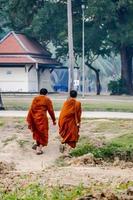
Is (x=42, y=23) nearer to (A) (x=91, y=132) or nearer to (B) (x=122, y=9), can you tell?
(B) (x=122, y=9)

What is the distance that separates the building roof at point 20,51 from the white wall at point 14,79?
969 mm

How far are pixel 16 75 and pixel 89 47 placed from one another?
5991 millimetres

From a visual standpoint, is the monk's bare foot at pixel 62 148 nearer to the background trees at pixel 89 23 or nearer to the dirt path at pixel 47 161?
the dirt path at pixel 47 161

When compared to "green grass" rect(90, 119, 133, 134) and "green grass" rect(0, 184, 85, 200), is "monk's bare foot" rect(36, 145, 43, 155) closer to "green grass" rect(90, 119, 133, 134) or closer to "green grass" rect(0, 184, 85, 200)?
"green grass" rect(90, 119, 133, 134)

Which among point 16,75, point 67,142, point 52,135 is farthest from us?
point 16,75

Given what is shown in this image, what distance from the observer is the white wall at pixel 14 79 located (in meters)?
59.8

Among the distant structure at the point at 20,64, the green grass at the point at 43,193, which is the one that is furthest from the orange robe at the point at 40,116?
the distant structure at the point at 20,64

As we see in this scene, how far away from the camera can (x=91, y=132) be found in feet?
74.8

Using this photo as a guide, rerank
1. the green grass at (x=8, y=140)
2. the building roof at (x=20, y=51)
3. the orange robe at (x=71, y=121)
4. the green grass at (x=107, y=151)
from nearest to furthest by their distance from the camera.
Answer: the green grass at (x=107, y=151)
the orange robe at (x=71, y=121)
the green grass at (x=8, y=140)
the building roof at (x=20, y=51)

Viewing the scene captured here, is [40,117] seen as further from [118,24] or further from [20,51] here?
[20,51]

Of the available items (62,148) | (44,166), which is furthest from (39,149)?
(44,166)

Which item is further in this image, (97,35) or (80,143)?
(97,35)

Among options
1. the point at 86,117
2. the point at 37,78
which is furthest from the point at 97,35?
the point at 86,117

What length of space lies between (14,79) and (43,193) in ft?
162
